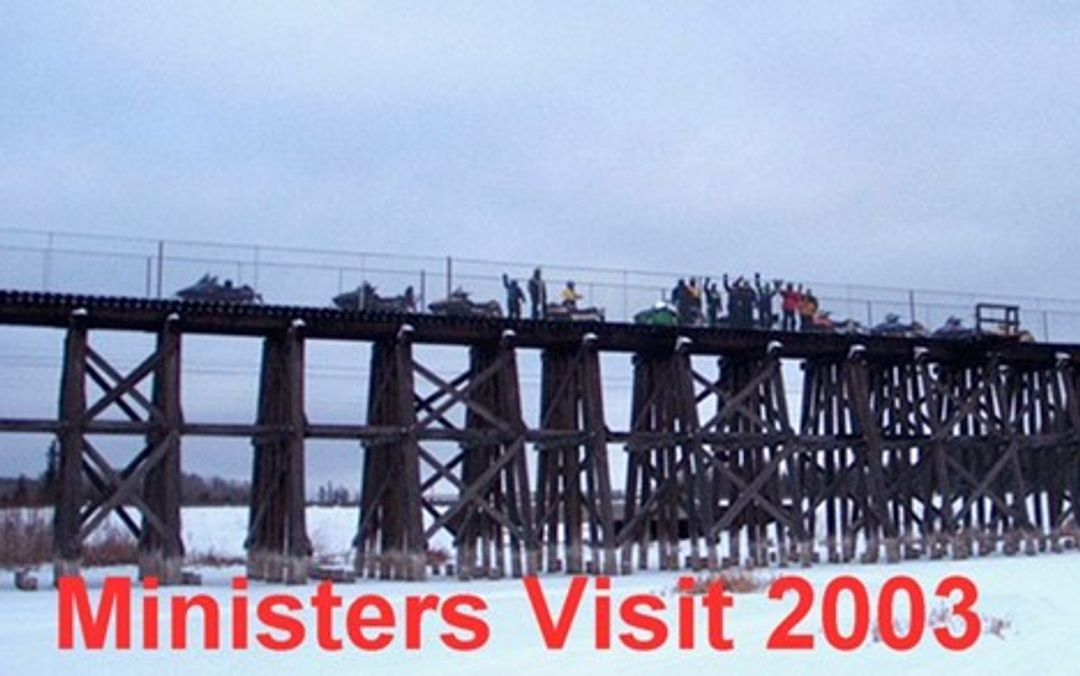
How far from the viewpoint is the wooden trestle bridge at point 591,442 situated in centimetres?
2675

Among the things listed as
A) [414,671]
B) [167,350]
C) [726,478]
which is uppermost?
[167,350]

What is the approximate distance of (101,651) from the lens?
16.0 meters

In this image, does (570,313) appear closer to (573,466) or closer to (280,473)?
(573,466)

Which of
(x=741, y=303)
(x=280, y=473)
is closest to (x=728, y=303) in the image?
(x=741, y=303)

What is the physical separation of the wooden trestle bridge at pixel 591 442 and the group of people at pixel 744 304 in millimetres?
943

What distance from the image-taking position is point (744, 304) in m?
34.7

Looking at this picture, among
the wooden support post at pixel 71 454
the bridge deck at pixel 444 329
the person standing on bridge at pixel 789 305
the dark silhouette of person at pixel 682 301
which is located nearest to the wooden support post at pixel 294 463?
the bridge deck at pixel 444 329

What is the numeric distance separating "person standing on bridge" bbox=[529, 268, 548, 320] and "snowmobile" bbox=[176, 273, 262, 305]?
6265mm

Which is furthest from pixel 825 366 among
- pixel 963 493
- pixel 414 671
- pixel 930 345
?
pixel 414 671

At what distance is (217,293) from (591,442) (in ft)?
27.0

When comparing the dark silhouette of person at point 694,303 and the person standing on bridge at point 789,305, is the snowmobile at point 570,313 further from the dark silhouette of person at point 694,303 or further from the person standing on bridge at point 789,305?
the person standing on bridge at point 789,305

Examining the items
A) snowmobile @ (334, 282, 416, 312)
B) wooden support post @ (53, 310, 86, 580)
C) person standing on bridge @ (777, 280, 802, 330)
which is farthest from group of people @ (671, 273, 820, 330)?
wooden support post @ (53, 310, 86, 580)

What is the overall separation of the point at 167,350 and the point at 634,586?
9.68 meters

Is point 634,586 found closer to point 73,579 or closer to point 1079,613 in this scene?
point 1079,613
